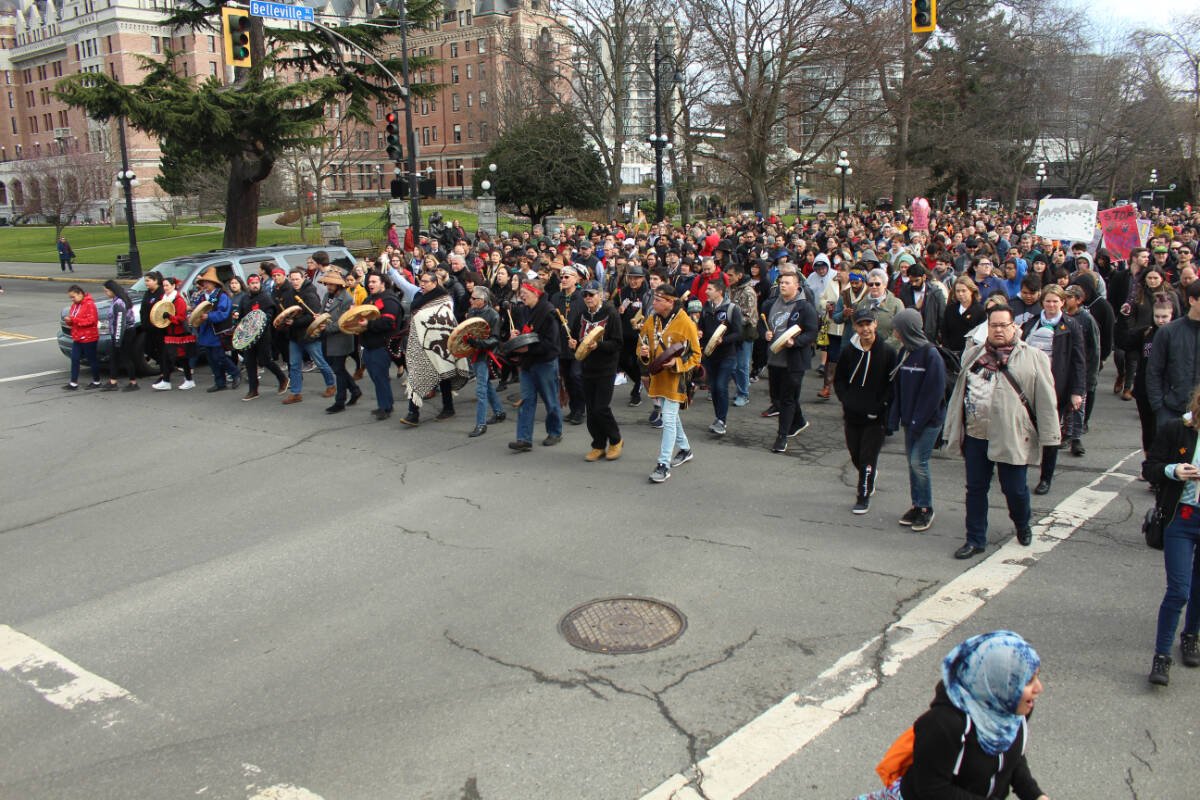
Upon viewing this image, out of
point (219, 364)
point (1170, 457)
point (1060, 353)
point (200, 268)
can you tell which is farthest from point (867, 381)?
point (200, 268)

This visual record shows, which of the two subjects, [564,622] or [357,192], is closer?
[564,622]

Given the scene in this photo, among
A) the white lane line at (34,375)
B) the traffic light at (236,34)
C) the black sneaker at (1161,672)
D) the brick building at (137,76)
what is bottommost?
the black sneaker at (1161,672)

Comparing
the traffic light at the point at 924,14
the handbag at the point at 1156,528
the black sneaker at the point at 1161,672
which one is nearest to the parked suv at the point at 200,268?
the traffic light at the point at 924,14

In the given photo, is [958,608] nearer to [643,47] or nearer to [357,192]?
[643,47]

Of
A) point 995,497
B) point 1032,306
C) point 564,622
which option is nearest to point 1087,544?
point 995,497

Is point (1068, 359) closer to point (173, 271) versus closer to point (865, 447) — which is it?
point (865, 447)

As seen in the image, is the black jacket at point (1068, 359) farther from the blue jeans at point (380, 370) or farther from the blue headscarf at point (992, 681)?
the blue jeans at point (380, 370)

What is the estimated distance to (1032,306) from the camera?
363 inches

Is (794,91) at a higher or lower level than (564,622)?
higher

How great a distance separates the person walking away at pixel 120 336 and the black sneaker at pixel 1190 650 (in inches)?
534

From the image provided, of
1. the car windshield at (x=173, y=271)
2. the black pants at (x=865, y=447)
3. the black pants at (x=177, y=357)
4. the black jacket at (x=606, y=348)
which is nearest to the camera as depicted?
the black pants at (x=865, y=447)

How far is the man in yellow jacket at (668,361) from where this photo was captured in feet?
28.5

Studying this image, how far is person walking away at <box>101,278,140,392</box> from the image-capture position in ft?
45.3

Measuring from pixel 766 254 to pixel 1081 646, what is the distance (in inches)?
501
